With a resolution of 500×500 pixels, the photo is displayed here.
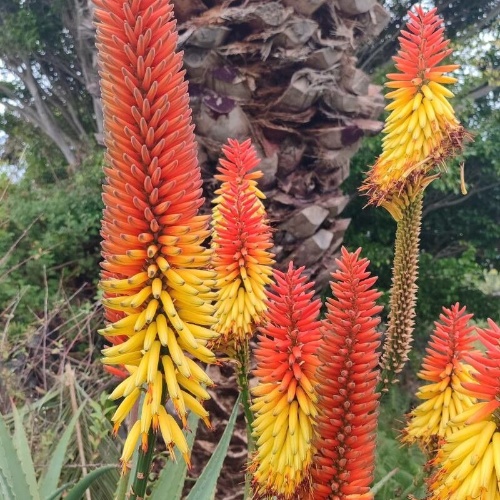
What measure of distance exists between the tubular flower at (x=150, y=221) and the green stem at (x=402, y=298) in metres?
0.72

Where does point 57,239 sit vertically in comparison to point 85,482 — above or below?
above

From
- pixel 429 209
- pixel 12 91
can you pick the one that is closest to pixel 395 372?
pixel 429 209

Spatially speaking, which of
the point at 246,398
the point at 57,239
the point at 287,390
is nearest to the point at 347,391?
the point at 287,390

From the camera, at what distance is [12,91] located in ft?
32.4

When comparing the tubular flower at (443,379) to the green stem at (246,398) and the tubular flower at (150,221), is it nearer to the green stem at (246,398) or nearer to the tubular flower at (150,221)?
the green stem at (246,398)

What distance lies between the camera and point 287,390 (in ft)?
4.28

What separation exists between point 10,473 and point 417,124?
1602mm

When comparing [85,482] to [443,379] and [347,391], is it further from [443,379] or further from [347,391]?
[443,379]

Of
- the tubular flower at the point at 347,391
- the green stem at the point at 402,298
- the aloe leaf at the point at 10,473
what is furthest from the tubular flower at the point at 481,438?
the aloe leaf at the point at 10,473

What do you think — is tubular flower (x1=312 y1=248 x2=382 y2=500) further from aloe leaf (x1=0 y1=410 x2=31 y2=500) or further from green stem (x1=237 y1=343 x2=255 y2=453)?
aloe leaf (x1=0 y1=410 x2=31 y2=500)

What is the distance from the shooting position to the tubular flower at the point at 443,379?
1.49 meters

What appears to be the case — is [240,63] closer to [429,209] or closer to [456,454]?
[456,454]

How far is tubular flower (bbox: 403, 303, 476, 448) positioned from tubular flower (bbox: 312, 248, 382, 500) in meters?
0.45

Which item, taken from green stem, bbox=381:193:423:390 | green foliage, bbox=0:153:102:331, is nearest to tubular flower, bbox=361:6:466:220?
green stem, bbox=381:193:423:390
